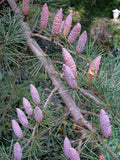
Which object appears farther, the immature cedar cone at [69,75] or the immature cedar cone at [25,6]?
the immature cedar cone at [25,6]

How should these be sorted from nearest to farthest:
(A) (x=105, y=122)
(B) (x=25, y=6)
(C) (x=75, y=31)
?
(A) (x=105, y=122), (C) (x=75, y=31), (B) (x=25, y=6)

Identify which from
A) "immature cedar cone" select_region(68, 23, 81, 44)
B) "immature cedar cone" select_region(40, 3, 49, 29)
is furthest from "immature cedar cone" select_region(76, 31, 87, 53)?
"immature cedar cone" select_region(40, 3, 49, 29)

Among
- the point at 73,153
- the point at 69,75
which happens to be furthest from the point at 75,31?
the point at 73,153

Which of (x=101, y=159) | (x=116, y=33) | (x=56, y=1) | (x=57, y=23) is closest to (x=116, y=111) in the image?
(x=101, y=159)

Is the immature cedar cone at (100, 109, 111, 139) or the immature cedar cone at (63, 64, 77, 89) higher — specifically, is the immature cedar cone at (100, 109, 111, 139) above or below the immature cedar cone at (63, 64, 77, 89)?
below

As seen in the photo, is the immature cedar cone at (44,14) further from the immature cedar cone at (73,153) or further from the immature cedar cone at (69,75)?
the immature cedar cone at (73,153)

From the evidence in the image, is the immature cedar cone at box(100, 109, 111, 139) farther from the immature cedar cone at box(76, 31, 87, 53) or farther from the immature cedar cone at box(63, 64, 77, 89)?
the immature cedar cone at box(76, 31, 87, 53)

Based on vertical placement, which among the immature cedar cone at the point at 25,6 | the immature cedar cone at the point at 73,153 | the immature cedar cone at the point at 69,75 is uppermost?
the immature cedar cone at the point at 25,6

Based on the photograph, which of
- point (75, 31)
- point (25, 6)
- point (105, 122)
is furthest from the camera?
point (25, 6)

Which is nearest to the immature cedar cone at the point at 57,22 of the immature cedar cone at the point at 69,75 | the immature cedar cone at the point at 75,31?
the immature cedar cone at the point at 75,31

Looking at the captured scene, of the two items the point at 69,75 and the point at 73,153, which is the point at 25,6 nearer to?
the point at 69,75

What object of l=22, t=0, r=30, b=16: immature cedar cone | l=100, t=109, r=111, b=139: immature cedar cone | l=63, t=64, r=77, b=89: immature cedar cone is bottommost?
l=100, t=109, r=111, b=139: immature cedar cone
